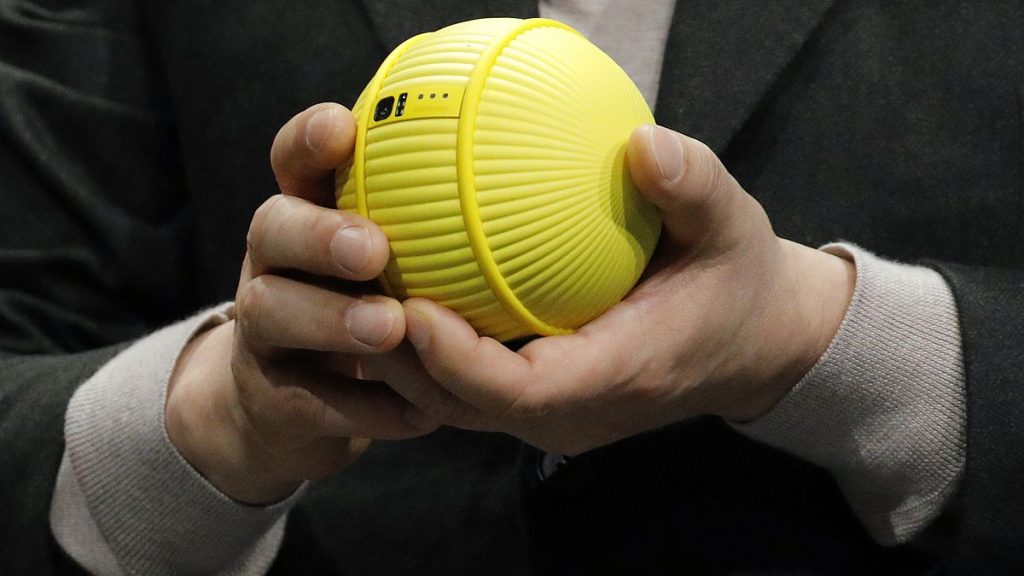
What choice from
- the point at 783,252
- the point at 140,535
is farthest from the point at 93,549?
the point at 783,252

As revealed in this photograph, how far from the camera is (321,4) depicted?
2.66ft

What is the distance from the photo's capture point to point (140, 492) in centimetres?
70

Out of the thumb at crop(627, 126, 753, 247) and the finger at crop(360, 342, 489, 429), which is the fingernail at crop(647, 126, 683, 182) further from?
the finger at crop(360, 342, 489, 429)

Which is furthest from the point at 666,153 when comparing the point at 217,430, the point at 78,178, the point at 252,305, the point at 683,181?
the point at 78,178

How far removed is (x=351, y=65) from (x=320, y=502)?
383mm

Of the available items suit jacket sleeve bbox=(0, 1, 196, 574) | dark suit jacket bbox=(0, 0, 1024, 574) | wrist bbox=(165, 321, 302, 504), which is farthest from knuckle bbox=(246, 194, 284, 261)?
suit jacket sleeve bbox=(0, 1, 196, 574)

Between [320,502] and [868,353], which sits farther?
[320,502]

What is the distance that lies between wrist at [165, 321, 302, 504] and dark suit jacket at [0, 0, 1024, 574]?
0.12 m

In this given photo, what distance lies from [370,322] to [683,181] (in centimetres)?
18

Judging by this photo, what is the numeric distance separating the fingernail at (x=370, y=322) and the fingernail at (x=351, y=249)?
0.08ft

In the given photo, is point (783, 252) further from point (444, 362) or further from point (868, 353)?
point (444, 362)

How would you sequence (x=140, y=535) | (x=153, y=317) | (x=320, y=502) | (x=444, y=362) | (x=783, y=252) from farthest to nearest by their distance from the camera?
(x=153, y=317), (x=320, y=502), (x=140, y=535), (x=783, y=252), (x=444, y=362)

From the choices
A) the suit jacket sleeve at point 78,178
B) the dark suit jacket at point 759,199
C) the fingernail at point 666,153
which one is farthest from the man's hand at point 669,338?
the suit jacket sleeve at point 78,178

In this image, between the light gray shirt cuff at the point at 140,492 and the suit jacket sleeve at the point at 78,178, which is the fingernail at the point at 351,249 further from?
the suit jacket sleeve at the point at 78,178
